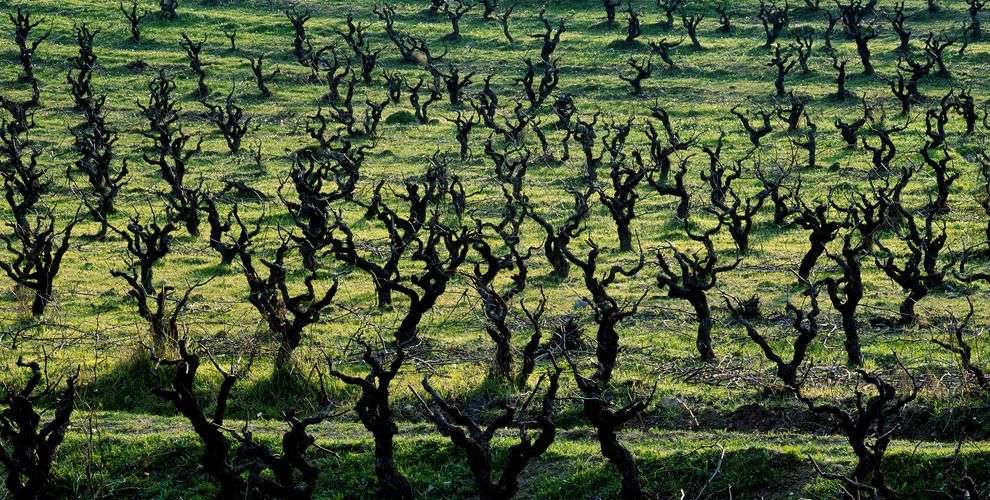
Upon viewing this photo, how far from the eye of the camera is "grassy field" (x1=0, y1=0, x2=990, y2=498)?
14883 millimetres

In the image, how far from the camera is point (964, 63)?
47188mm

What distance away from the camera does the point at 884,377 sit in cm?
1725

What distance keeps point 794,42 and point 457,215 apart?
2496 cm

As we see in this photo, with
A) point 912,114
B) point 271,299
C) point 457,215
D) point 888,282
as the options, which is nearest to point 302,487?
point 271,299

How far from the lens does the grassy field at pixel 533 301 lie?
48.8 ft

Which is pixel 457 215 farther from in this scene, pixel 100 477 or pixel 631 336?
pixel 100 477

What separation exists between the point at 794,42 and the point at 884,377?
36027 mm

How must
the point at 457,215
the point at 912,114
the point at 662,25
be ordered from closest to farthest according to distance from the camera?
1. the point at 457,215
2. the point at 912,114
3. the point at 662,25

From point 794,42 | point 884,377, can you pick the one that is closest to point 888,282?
point 884,377

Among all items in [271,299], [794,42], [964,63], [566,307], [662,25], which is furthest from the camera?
[662,25]

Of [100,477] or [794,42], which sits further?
[794,42]

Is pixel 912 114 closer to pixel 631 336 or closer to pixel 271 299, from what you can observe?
pixel 631 336

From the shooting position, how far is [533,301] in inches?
926

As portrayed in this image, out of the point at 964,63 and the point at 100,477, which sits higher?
the point at 100,477
